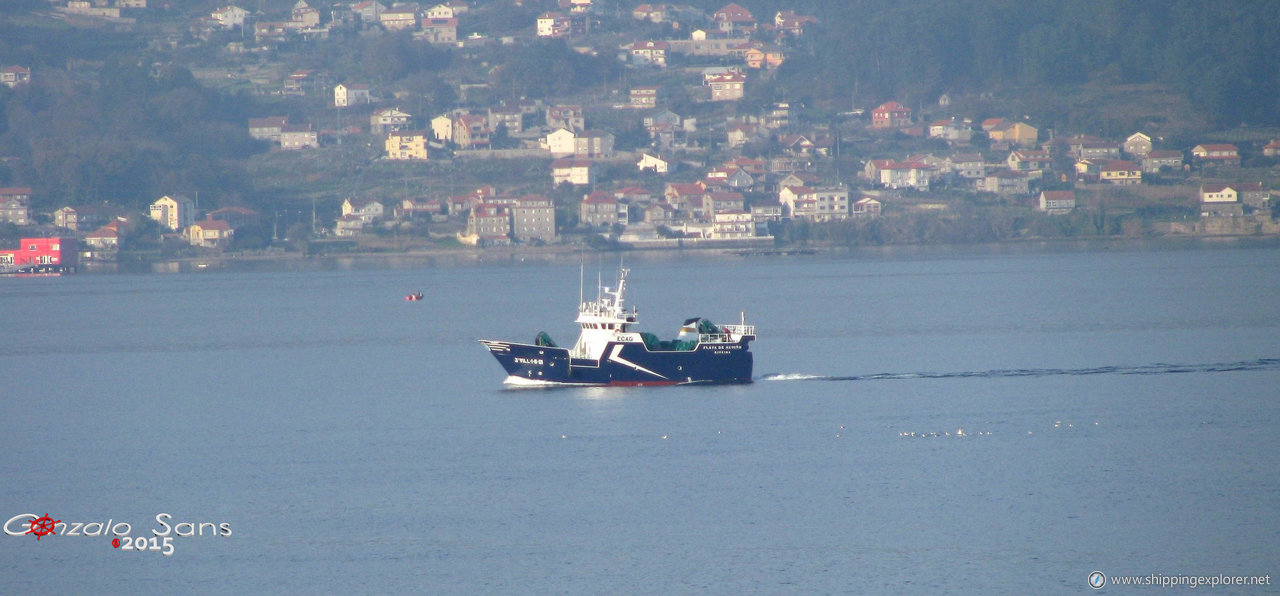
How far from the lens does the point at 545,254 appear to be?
12988cm

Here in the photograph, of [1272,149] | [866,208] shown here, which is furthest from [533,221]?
[1272,149]

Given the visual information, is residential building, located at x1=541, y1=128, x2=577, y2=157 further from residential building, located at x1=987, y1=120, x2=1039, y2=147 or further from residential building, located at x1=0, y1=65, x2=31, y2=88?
Result: residential building, located at x1=0, y1=65, x2=31, y2=88

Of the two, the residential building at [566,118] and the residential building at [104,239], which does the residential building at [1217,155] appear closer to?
the residential building at [566,118]

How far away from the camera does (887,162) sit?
147750 mm

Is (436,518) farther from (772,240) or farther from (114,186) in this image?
(114,186)

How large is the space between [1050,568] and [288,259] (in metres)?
111

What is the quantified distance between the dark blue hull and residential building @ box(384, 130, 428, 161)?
11357 centimetres

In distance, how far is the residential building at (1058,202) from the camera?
134 metres

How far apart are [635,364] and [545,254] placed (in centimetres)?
8680

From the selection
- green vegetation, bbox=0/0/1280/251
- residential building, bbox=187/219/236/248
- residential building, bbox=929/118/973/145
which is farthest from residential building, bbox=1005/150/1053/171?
residential building, bbox=187/219/236/248

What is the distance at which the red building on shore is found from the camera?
127 m

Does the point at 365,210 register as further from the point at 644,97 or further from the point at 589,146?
the point at 644,97

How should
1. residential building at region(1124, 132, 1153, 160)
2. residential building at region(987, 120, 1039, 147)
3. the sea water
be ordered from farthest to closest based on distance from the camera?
residential building at region(987, 120, 1039, 147) → residential building at region(1124, 132, 1153, 160) → the sea water

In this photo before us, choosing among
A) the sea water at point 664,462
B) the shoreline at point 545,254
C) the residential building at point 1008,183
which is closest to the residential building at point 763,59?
the residential building at point 1008,183
